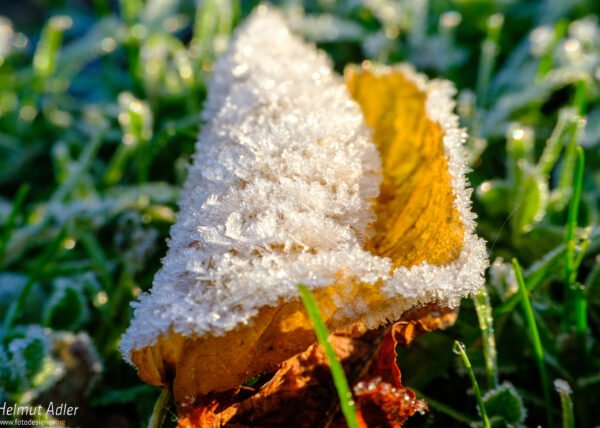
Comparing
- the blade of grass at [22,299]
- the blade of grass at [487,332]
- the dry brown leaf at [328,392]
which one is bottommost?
the dry brown leaf at [328,392]

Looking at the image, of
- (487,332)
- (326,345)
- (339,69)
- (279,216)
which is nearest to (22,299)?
(279,216)

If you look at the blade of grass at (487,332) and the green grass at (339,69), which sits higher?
the green grass at (339,69)

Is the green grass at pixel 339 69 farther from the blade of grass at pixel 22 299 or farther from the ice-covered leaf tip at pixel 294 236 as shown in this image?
the ice-covered leaf tip at pixel 294 236

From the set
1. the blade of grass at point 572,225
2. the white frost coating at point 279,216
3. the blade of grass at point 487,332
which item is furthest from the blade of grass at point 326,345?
the blade of grass at point 572,225

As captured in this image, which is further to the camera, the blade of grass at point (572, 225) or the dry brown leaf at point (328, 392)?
the blade of grass at point (572, 225)

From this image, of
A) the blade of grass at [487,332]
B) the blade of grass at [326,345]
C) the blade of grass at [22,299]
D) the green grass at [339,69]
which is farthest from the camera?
the blade of grass at [22,299]

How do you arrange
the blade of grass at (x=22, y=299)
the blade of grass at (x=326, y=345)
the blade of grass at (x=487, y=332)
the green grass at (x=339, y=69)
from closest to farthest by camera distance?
the blade of grass at (x=326, y=345), the blade of grass at (x=487, y=332), the green grass at (x=339, y=69), the blade of grass at (x=22, y=299)

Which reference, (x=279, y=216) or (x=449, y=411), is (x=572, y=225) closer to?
(x=449, y=411)

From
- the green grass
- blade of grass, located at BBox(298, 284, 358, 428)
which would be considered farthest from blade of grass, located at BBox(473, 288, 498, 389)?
blade of grass, located at BBox(298, 284, 358, 428)
